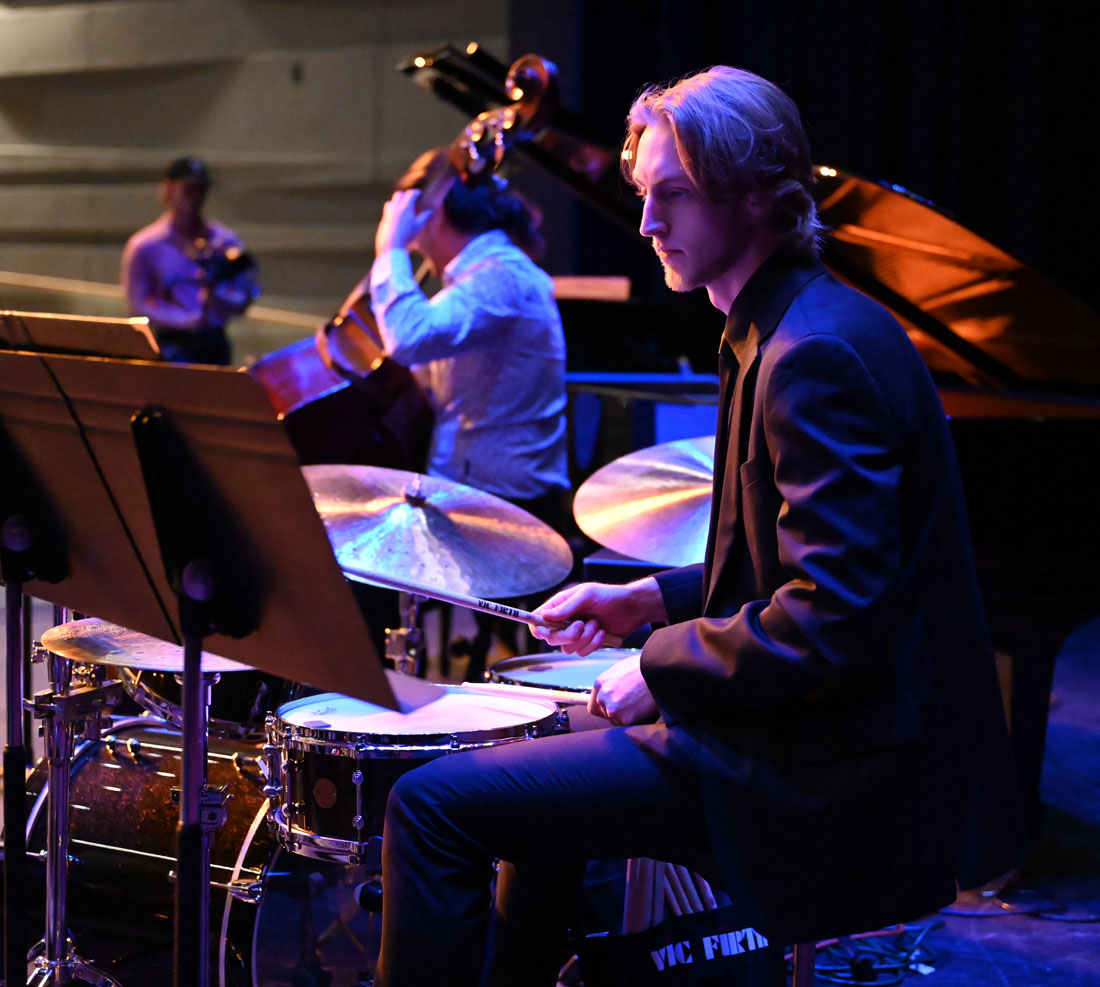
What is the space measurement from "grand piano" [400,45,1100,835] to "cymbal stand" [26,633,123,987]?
173 cm

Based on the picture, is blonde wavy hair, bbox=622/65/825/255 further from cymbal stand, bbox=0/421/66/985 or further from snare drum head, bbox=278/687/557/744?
cymbal stand, bbox=0/421/66/985

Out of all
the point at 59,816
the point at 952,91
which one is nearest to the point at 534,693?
the point at 59,816

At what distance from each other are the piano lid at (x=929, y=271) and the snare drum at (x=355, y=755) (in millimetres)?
1662

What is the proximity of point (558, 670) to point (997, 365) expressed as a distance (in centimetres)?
195

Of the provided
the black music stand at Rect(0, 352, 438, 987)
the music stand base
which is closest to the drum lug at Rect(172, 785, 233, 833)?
the black music stand at Rect(0, 352, 438, 987)

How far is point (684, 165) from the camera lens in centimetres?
144

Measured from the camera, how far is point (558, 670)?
2.17 metres

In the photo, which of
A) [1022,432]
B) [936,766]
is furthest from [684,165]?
[1022,432]

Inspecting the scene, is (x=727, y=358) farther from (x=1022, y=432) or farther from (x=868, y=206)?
(x=868, y=206)

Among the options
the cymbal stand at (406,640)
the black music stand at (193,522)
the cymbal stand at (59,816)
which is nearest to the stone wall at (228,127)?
the cymbal stand at (406,640)

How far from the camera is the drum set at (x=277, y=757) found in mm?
1747

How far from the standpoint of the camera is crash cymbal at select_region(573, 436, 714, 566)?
222 cm

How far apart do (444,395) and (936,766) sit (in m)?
1.99

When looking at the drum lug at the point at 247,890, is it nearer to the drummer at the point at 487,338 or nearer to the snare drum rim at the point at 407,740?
the snare drum rim at the point at 407,740
